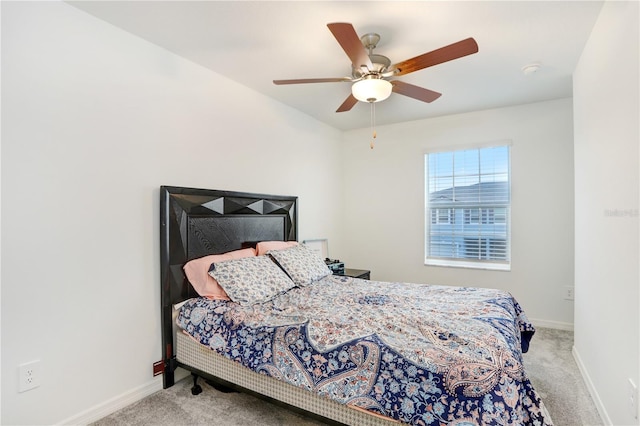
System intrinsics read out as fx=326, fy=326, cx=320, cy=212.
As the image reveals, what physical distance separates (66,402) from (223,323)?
928 millimetres

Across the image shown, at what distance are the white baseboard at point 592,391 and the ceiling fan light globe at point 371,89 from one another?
2319 millimetres

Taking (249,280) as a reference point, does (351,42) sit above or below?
above

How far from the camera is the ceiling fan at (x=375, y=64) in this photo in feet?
5.69

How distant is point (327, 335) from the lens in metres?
1.68

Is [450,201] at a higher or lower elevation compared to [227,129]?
lower

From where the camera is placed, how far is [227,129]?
114 inches

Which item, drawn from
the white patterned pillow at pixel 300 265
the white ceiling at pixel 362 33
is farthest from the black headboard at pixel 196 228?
the white ceiling at pixel 362 33

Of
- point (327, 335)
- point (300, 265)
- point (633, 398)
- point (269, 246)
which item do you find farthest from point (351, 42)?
point (633, 398)

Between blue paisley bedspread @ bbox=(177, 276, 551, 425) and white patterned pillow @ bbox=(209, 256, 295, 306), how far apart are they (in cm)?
9

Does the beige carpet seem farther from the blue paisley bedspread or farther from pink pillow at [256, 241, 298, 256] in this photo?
pink pillow at [256, 241, 298, 256]

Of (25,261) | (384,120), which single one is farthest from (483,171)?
(25,261)

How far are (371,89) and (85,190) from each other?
Result: 1882 millimetres

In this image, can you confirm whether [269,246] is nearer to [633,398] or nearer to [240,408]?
[240,408]

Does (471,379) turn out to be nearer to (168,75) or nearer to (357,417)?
(357,417)
